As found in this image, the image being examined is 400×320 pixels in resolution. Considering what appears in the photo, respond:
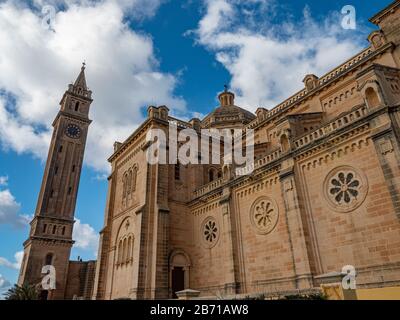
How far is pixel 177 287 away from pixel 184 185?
8.17 metres

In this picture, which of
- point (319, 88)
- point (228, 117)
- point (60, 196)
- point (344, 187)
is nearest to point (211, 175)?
point (228, 117)

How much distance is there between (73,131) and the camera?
54750 millimetres

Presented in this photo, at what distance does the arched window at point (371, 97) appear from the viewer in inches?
518

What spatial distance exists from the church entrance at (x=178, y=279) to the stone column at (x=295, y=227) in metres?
9.82

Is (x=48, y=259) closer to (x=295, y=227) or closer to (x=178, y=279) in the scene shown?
(x=178, y=279)

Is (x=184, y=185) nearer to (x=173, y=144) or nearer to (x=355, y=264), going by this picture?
(x=173, y=144)

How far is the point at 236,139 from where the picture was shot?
27641 mm

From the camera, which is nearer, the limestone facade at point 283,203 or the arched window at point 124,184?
the limestone facade at point 283,203

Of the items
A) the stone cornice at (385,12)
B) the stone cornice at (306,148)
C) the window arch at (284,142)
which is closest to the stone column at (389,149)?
the stone cornice at (306,148)

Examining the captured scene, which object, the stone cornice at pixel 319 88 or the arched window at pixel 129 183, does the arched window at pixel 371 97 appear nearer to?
the stone cornice at pixel 319 88

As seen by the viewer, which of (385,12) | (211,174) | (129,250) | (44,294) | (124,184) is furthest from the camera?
(44,294)

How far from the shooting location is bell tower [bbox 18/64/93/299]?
41344 millimetres

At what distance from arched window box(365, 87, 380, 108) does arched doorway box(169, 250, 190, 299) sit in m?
16.0

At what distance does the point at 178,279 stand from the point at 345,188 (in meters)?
13.6
